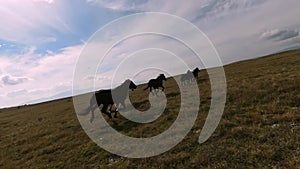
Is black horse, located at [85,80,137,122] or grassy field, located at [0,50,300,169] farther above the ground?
black horse, located at [85,80,137,122]

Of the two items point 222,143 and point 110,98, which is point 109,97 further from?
point 222,143

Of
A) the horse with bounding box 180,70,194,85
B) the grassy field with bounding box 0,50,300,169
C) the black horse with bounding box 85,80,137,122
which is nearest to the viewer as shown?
the grassy field with bounding box 0,50,300,169

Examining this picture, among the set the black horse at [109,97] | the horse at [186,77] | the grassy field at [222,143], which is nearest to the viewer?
the grassy field at [222,143]

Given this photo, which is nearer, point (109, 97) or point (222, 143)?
point (222, 143)

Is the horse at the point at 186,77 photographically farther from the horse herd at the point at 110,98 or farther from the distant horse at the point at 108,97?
the distant horse at the point at 108,97

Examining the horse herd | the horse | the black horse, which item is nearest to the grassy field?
the horse herd

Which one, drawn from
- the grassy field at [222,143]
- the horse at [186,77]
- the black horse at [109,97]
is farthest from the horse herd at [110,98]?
the horse at [186,77]

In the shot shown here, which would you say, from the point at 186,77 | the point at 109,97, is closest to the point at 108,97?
the point at 109,97

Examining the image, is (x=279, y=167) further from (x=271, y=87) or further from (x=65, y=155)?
(x=271, y=87)

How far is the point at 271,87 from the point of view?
19.1m

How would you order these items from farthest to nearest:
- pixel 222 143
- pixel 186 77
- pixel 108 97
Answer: pixel 186 77, pixel 108 97, pixel 222 143

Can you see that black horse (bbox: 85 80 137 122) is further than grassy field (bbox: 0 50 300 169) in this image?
Yes

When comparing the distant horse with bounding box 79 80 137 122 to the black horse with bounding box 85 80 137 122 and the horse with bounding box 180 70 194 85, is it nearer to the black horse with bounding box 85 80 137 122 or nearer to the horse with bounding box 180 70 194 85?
the black horse with bounding box 85 80 137 122

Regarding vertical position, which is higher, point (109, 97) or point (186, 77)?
point (186, 77)
